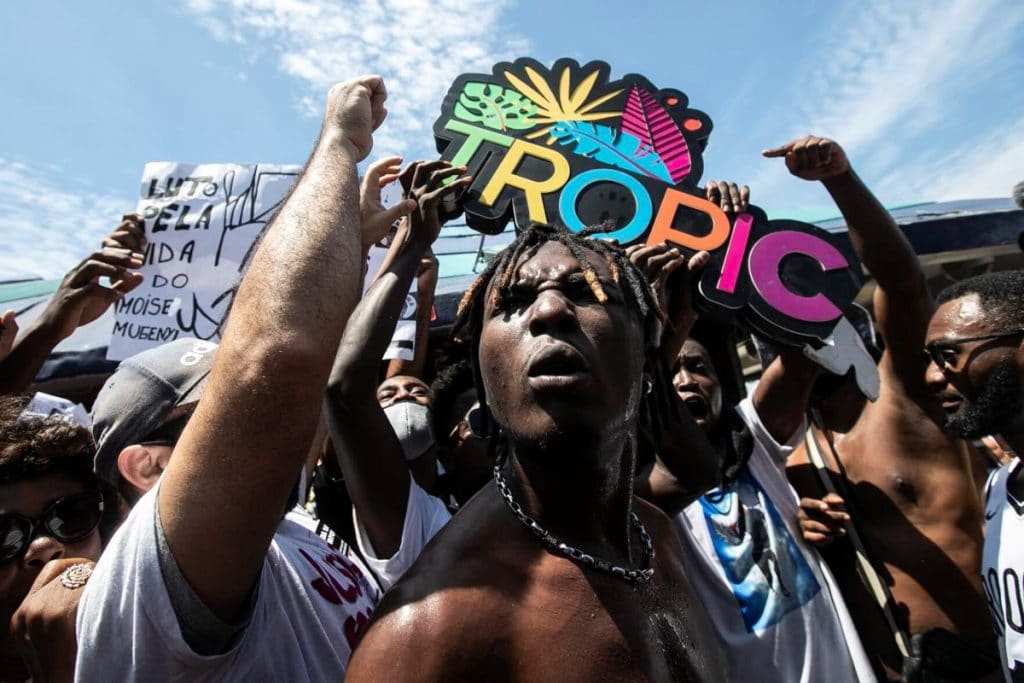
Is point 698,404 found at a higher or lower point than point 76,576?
higher

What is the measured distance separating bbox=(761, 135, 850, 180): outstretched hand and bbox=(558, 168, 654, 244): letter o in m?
Result: 0.67

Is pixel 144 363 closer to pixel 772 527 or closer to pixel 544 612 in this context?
pixel 544 612

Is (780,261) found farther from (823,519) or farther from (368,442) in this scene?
(368,442)

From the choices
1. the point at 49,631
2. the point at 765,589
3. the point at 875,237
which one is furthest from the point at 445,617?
the point at 875,237

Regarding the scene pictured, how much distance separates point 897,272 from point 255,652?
3.13 meters

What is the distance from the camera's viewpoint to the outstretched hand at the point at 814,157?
3129 mm

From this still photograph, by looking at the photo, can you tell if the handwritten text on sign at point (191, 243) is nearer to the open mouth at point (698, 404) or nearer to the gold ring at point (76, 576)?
the gold ring at point (76, 576)

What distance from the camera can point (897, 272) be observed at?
9.89ft

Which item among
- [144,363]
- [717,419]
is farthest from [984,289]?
[144,363]

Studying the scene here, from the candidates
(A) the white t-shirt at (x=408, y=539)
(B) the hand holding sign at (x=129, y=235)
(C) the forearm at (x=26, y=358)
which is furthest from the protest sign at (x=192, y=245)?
(A) the white t-shirt at (x=408, y=539)

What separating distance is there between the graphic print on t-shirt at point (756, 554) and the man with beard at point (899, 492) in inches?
7.6

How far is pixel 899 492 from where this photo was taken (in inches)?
120

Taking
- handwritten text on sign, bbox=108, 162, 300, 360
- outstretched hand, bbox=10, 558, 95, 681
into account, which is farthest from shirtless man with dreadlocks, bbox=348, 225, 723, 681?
handwritten text on sign, bbox=108, 162, 300, 360

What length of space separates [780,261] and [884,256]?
1.55 feet
